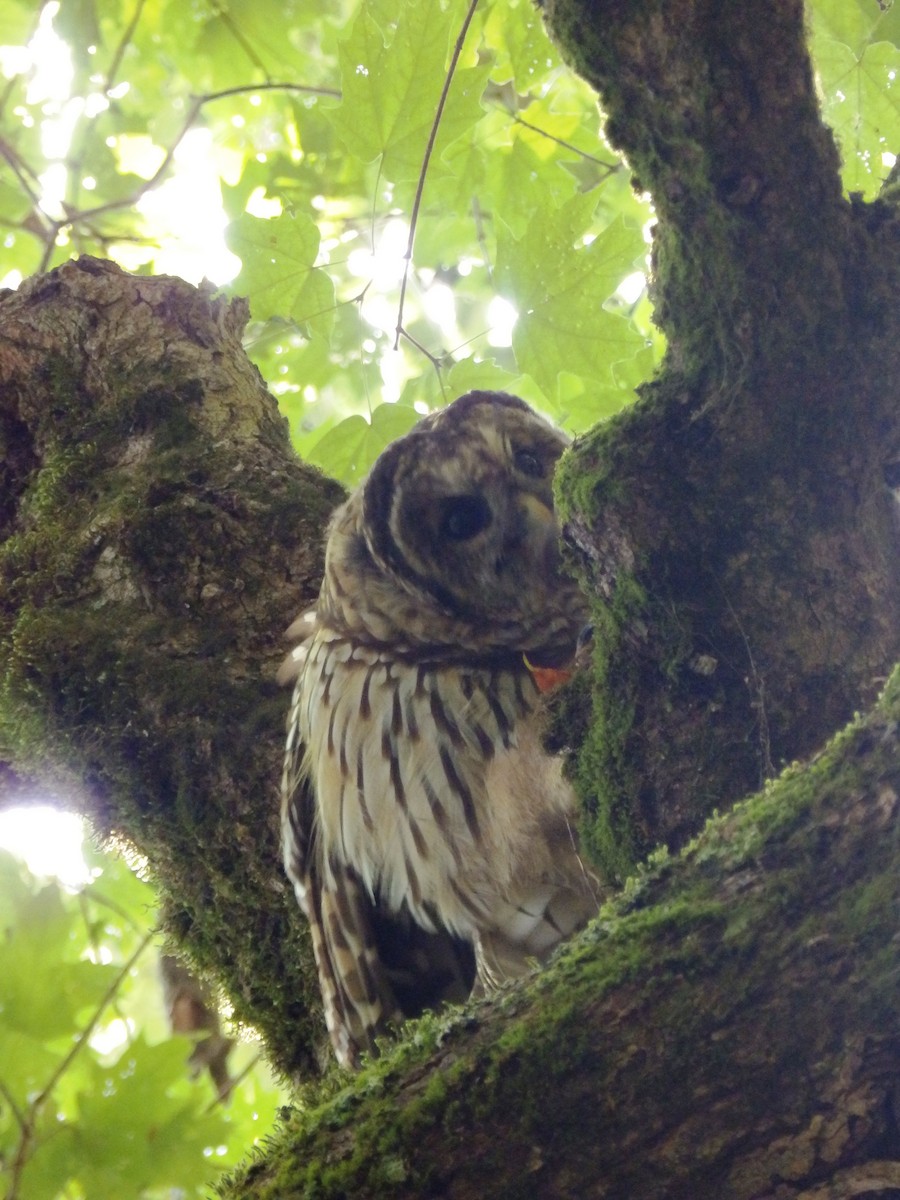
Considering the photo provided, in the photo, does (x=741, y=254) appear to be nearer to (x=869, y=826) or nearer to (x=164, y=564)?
(x=869, y=826)

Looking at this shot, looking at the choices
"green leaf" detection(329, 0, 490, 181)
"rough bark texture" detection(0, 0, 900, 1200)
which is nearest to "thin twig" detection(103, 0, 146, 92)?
"green leaf" detection(329, 0, 490, 181)

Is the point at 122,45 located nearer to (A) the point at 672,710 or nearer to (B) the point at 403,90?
(B) the point at 403,90

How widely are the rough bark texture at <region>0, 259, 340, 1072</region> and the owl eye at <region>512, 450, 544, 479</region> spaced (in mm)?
578

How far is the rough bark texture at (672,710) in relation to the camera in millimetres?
1104

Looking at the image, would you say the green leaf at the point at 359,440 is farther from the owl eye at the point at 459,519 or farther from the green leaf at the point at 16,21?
the green leaf at the point at 16,21

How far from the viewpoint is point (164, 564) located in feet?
8.96

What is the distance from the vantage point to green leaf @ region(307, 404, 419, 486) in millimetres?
3047

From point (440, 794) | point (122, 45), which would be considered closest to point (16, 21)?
point (122, 45)

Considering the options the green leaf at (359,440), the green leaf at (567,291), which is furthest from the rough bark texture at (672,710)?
the green leaf at (567,291)

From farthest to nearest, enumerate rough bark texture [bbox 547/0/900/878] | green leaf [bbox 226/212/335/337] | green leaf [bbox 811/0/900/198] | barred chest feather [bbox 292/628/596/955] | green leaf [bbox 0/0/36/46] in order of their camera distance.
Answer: green leaf [bbox 0/0/36/46] → green leaf [bbox 226/212/335/337] → green leaf [bbox 811/0/900/198] → barred chest feather [bbox 292/628/596/955] → rough bark texture [bbox 547/0/900/878]

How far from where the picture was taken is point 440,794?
2.33m

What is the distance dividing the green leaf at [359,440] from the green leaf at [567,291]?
1.44 ft

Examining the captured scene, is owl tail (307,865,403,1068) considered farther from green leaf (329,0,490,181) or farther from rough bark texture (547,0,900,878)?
green leaf (329,0,490,181)

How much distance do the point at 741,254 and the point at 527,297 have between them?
1.23 meters
